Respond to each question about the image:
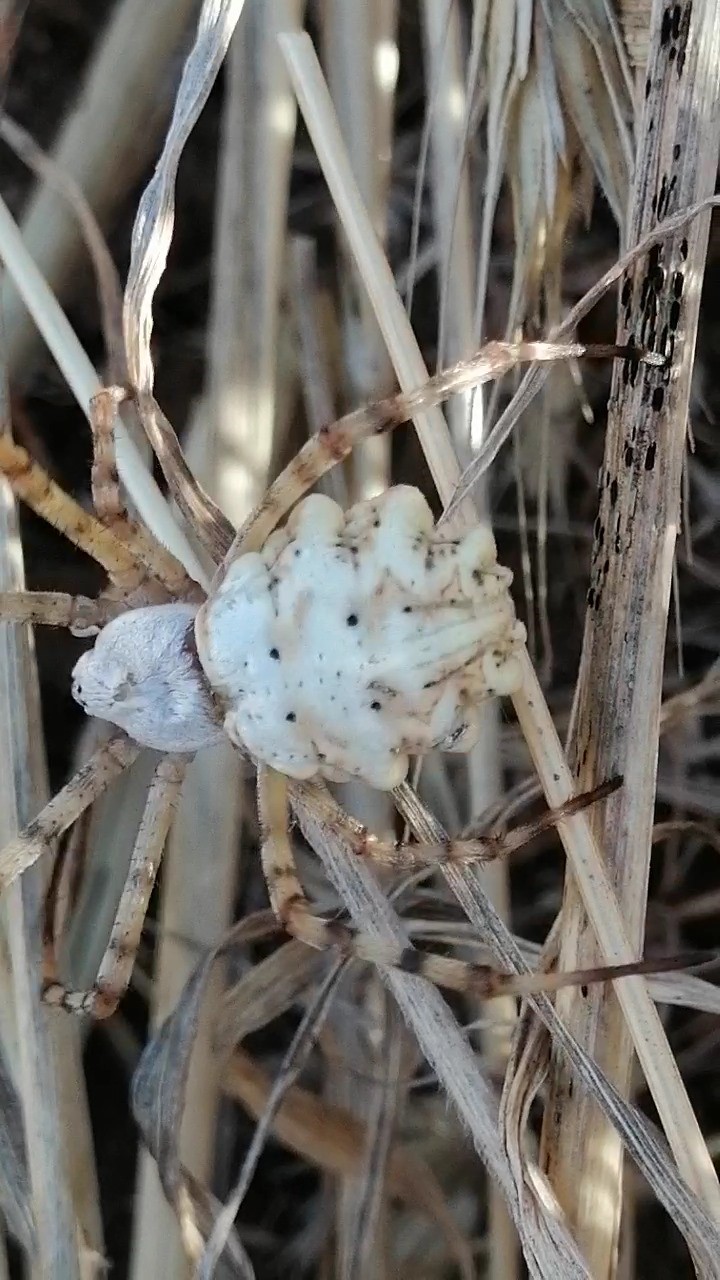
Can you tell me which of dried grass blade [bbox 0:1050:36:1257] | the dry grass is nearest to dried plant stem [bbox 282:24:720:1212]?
the dry grass

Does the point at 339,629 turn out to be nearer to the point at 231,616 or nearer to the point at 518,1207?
the point at 231,616

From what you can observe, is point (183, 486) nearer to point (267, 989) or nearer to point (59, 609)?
point (59, 609)

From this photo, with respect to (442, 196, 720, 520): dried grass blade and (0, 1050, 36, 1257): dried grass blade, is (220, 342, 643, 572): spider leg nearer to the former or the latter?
(442, 196, 720, 520): dried grass blade

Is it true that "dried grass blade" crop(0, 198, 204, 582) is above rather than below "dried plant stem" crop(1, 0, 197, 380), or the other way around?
below

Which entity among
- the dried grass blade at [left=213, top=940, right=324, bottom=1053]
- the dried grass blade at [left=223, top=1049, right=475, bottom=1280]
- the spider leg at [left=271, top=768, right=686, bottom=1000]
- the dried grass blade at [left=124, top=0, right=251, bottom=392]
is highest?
the dried grass blade at [left=124, top=0, right=251, bottom=392]

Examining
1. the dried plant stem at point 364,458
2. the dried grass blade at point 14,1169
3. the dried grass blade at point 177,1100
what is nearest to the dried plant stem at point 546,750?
the dried plant stem at point 364,458

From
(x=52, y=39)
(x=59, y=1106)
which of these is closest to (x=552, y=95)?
(x=52, y=39)

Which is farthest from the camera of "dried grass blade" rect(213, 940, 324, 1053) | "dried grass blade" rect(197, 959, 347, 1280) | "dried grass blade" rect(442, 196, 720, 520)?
"dried grass blade" rect(213, 940, 324, 1053)
